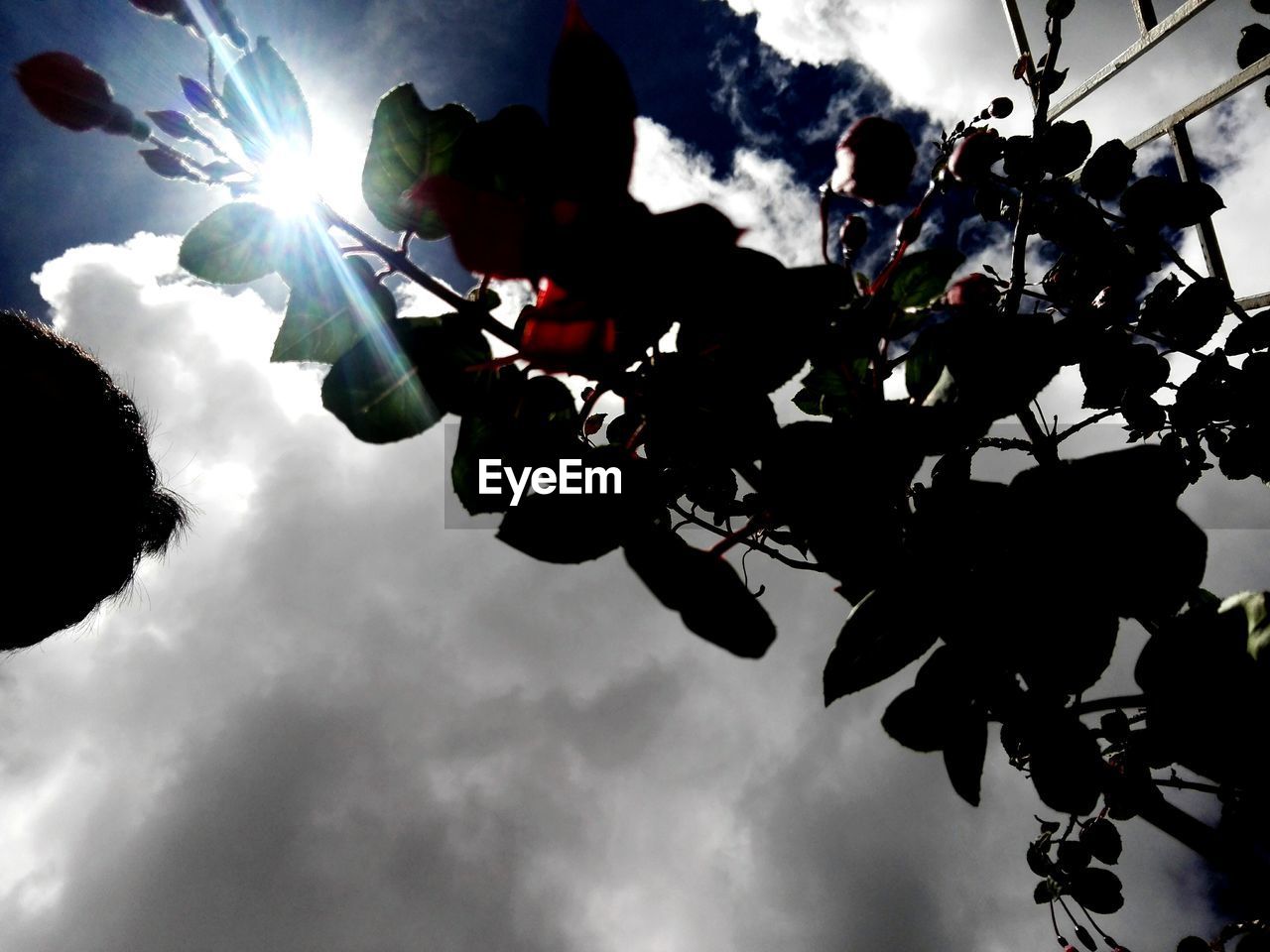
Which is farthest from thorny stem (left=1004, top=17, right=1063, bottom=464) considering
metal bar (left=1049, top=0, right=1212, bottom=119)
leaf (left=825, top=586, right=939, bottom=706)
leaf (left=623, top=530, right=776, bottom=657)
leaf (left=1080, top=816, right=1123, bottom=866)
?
metal bar (left=1049, top=0, right=1212, bottom=119)

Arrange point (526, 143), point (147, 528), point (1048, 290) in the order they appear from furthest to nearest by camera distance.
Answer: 1. point (147, 528)
2. point (1048, 290)
3. point (526, 143)

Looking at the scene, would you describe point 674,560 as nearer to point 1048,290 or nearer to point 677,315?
point 677,315

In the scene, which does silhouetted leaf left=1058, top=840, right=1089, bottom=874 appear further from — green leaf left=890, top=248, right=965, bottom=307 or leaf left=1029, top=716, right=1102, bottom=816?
green leaf left=890, top=248, right=965, bottom=307

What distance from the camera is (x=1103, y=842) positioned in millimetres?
1216

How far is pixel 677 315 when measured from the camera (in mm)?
454

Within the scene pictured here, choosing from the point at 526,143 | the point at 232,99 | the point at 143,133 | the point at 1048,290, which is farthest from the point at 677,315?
the point at 1048,290

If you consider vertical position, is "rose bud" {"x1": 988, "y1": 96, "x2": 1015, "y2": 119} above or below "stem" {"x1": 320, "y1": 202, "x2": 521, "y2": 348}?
above

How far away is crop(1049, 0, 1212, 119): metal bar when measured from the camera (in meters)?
2.58

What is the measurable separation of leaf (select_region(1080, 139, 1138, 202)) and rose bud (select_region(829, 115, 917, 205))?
31.1 inches

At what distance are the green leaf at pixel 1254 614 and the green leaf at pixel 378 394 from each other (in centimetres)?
71

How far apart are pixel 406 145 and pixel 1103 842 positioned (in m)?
1.75

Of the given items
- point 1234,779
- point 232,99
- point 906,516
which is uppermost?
point 232,99

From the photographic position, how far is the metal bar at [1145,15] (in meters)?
2.79

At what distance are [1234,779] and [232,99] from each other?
3.36 feet
